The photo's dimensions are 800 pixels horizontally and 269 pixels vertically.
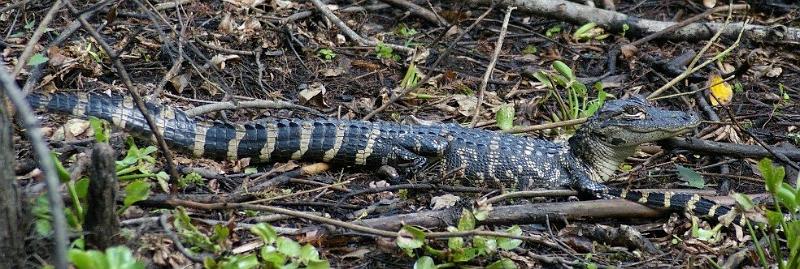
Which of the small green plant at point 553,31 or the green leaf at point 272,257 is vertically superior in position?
the small green plant at point 553,31

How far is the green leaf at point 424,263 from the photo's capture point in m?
3.58

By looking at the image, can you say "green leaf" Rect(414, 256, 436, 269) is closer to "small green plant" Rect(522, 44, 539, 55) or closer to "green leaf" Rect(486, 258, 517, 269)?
"green leaf" Rect(486, 258, 517, 269)

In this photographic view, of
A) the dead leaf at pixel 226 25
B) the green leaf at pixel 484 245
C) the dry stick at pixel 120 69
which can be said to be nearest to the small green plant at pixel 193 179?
the dry stick at pixel 120 69

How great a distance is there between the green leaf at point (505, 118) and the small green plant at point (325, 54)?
129 centimetres

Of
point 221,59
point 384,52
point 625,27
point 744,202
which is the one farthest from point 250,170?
point 625,27

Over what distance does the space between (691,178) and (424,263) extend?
1.80 meters

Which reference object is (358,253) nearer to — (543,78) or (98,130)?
(98,130)

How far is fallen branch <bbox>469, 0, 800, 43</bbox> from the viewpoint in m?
6.84

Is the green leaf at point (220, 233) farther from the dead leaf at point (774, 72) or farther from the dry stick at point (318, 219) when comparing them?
the dead leaf at point (774, 72)

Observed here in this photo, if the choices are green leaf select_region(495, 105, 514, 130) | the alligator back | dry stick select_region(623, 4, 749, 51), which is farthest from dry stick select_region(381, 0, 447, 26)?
the alligator back

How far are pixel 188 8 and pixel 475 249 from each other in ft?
11.0

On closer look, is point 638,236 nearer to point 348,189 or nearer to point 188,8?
point 348,189

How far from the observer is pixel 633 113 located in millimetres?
4891

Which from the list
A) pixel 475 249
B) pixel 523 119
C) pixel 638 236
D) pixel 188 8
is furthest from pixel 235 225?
pixel 188 8
